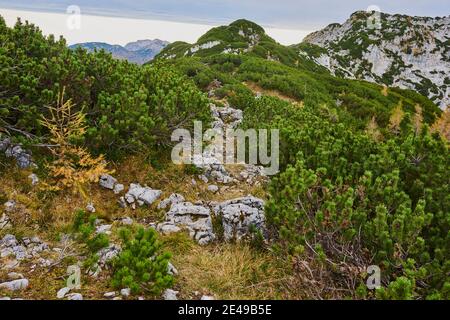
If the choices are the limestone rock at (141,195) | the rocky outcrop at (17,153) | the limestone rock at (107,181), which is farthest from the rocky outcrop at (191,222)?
the rocky outcrop at (17,153)

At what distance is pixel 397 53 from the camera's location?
258ft

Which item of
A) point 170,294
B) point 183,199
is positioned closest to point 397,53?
point 183,199

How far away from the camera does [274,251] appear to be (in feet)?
19.9

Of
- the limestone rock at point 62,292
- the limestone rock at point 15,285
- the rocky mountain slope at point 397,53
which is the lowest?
the limestone rock at point 62,292

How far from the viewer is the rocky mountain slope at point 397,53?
6812cm

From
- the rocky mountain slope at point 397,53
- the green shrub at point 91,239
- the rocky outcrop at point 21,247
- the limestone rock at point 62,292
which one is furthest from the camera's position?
the rocky mountain slope at point 397,53

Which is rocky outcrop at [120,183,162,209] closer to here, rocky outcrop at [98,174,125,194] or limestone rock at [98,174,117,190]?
rocky outcrop at [98,174,125,194]

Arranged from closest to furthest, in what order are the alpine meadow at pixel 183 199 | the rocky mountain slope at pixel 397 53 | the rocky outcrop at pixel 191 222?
the alpine meadow at pixel 183 199 < the rocky outcrop at pixel 191 222 < the rocky mountain slope at pixel 397 53

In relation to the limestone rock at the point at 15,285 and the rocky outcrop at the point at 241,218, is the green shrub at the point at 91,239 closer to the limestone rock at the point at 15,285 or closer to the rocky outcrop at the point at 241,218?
the limestone rock at the point at 15,285

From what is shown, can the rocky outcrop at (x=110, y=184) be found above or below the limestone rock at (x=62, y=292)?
above

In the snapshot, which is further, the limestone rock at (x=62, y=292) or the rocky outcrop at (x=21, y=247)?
the rocky outcrop at (x=21, y=247)

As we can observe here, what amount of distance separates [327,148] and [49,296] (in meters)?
4.80
